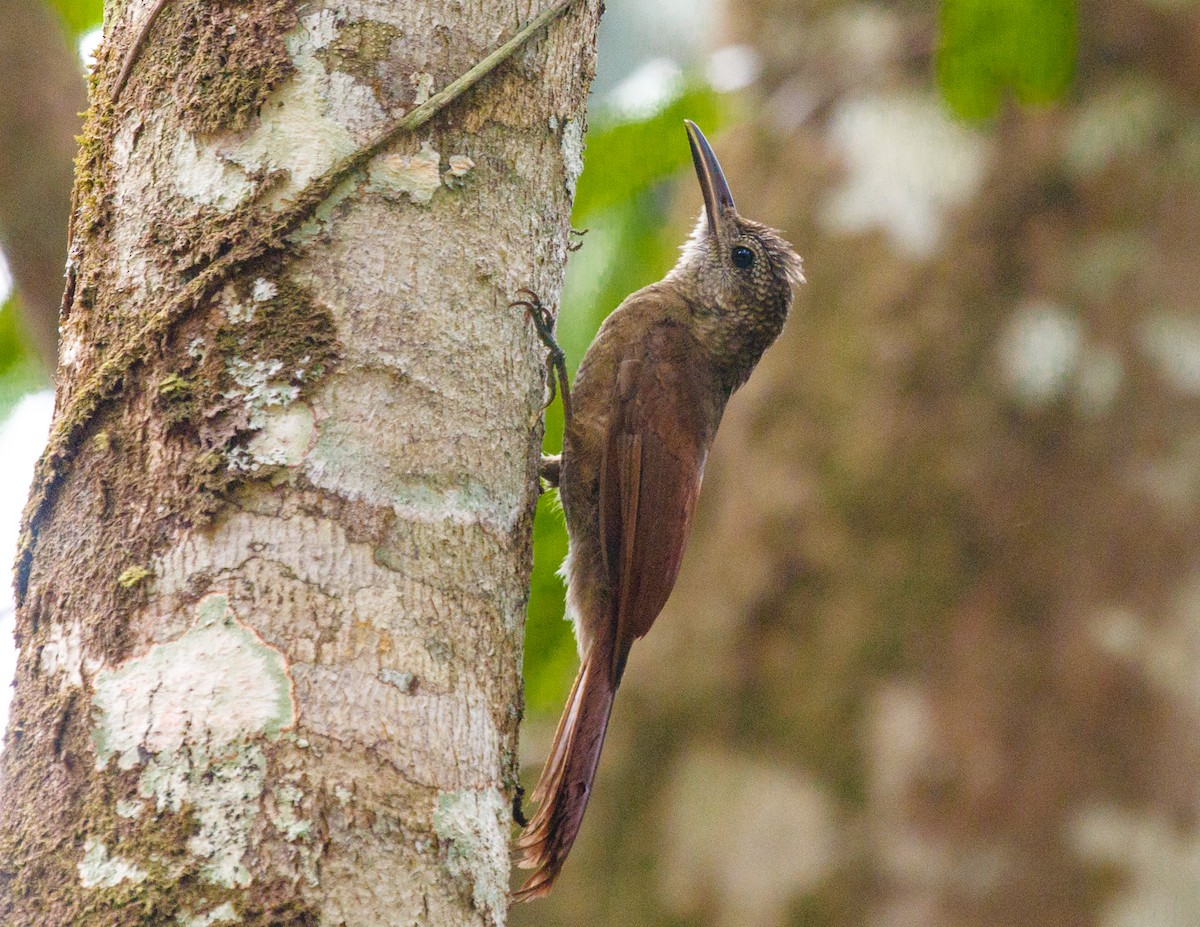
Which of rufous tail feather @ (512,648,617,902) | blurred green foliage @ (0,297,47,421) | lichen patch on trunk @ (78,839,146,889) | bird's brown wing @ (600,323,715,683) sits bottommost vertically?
lichen patch on trunk @ (78,839,146,889)

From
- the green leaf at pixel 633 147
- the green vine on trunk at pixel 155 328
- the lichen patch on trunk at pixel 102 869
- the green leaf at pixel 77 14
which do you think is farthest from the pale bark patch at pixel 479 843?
the green leaf at pixel 77 14

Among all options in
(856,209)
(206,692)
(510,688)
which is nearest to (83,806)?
(206,692)

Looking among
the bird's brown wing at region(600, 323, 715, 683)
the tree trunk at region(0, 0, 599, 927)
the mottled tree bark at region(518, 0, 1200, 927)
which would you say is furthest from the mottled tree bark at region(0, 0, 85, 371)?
the mottled tree bark at region(518, 0, 1200, 927)

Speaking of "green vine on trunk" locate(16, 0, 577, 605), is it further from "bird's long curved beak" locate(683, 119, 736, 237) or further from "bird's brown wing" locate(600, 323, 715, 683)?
"bird's long curved beak" locate(683, 119, 736, 237)

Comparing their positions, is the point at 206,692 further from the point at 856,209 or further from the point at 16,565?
the point at 856,209

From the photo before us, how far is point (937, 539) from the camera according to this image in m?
4.75

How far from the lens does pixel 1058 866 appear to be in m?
4.31

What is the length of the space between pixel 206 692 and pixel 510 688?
0.43 meters

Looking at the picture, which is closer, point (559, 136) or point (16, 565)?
point (16, 565)

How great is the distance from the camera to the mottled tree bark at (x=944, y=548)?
14.4ft

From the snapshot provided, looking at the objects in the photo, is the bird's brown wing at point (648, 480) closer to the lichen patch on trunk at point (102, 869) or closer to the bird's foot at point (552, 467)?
the bird's foot at point (552, 467)

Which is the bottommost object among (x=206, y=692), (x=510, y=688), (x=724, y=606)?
(x=206, y=692)

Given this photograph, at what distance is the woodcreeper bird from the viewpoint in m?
3.00

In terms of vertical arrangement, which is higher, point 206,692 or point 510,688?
point 510,688
